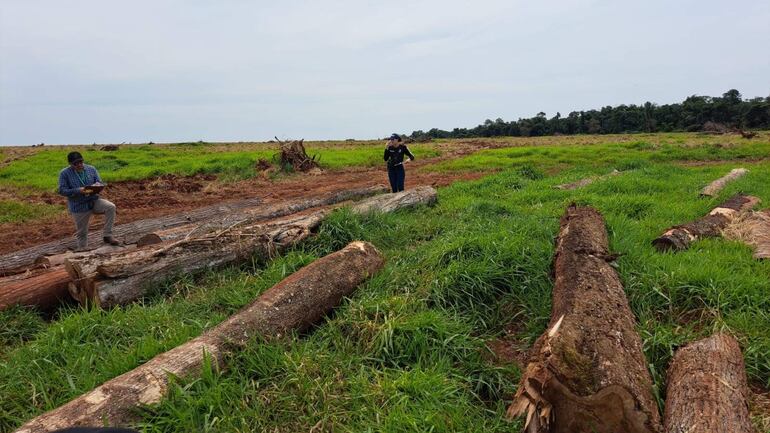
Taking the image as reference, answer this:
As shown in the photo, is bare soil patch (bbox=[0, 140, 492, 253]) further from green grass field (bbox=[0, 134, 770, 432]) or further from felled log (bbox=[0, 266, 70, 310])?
green grass field (bbox=[0, 134, 770, 432])

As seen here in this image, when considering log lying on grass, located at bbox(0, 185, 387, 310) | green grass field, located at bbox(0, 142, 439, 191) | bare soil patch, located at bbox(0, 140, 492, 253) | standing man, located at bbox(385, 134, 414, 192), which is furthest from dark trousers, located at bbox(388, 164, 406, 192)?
green grass field, located at bbox(0, 142, 439, 191)

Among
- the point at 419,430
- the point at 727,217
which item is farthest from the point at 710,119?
the point at 419,430

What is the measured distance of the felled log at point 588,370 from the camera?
2.39 meters

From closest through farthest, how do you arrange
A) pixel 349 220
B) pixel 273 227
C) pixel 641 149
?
pixel 273 227 → pixel 349 220 → pixel 641 149

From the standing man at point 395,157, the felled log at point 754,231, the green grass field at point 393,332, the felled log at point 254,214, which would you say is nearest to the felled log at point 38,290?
the green grass field at point 393,332

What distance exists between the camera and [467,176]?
1489 cm

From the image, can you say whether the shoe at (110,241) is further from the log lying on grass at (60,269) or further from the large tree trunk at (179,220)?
the large tree trunk at (179,220)

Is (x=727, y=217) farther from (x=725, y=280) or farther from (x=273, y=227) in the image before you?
(x=273, y=227)

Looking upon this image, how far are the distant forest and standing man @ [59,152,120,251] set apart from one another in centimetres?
4423

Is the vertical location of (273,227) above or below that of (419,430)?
above

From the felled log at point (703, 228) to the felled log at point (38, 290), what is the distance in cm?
642

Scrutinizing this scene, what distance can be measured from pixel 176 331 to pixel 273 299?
0.79 meters

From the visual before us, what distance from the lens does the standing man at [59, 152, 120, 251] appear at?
6801 mm

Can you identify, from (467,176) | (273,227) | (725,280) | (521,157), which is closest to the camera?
(725,280)
